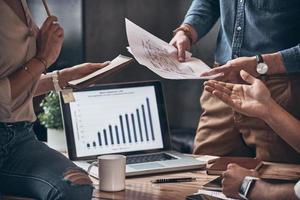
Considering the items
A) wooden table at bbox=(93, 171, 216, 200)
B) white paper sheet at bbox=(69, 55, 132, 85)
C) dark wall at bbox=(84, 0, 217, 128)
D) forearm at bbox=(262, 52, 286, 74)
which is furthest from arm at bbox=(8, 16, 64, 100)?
dark wall at bbox=(84, 0, 217, 128)

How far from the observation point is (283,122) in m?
1.72

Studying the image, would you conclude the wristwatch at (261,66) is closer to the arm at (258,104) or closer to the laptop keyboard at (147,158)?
the arm at (258,104)

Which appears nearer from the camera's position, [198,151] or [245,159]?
[245,159]

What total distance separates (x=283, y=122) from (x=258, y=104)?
10 cm

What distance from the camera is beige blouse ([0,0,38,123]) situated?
1.62m

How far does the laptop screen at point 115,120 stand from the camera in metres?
1.98

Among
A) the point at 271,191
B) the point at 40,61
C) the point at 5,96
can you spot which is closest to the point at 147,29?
the point at 40,61

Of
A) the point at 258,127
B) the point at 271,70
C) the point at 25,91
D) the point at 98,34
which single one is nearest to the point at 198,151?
the point at 258,127

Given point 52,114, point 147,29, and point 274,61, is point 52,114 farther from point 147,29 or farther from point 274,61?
point 147,29

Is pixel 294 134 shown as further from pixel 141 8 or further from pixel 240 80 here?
pixel 141 8

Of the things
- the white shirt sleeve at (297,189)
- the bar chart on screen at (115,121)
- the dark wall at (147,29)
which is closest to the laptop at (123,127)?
the bar chart on screen at (115,121)

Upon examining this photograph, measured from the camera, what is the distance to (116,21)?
345 cm

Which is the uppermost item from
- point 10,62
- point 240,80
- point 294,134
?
point 10,62

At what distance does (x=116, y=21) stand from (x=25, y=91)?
183cm
